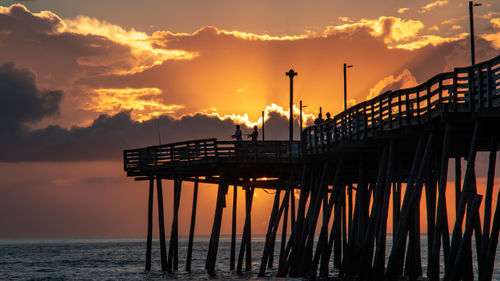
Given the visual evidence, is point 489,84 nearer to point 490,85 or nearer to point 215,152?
point 490,85

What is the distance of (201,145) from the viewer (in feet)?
139

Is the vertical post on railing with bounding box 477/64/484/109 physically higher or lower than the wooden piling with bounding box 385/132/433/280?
higher

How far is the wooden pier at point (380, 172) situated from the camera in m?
23.3

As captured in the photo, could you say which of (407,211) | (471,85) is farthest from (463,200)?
(471,85)

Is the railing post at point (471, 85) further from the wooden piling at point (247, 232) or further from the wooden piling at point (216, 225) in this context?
the wooden piling at point (247, 232)

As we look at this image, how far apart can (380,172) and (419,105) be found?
330cm

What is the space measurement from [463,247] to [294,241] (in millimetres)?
16656

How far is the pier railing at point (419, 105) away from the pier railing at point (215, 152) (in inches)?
191

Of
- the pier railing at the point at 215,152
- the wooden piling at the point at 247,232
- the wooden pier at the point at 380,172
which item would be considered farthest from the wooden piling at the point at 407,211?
the wooden piling at the point at 247,232

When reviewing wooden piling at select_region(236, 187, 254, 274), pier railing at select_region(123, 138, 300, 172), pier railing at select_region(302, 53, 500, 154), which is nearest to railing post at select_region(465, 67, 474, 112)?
pier railing at select_region(302, 53, 500, 154)

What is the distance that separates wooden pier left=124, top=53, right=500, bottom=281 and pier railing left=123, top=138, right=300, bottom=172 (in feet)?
0.15

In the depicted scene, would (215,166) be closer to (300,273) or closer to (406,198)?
(300,273)

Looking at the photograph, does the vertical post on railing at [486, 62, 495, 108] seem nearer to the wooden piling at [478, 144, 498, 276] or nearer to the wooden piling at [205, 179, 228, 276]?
the wooden piling at [478, 144, 498, 276]

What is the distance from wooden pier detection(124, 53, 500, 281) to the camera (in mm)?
23281
